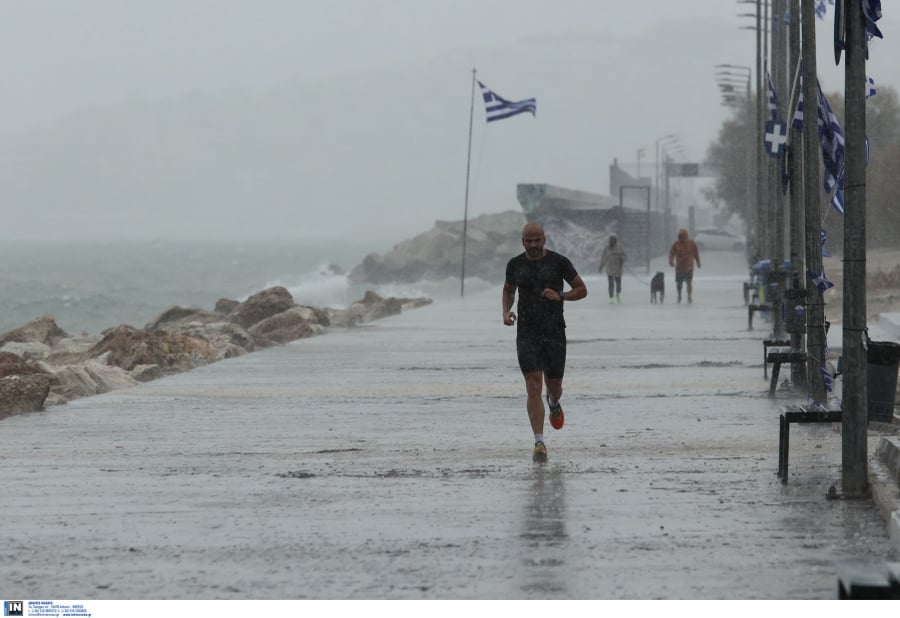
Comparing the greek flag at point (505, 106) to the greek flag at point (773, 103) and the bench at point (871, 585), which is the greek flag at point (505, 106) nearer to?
the greek flag at point (773, 103)

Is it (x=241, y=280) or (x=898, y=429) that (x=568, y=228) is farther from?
(x=241, y=280)

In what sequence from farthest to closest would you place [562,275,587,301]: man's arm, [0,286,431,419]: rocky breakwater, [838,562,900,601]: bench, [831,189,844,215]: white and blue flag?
[0,286,431,419]: rocky breakwater
[831,189,844,215]: white and blue flag
[562,275,587,301]: man's arm
[838,562,900,601]: bench

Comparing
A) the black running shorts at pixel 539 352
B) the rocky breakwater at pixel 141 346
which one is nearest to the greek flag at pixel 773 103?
the rocky breakwater at pixel 141 346

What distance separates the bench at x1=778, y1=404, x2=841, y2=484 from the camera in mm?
11172

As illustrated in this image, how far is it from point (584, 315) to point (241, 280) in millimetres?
121719

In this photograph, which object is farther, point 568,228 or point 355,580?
point 568,228

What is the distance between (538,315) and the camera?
12.3 metres

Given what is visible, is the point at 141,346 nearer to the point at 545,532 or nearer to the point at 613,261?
the point at 545,532

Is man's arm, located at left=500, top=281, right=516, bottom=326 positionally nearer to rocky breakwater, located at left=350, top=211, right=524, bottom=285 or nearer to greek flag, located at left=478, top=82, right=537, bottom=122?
greek flag, located at left=478, top=82, right=537, bottom=122

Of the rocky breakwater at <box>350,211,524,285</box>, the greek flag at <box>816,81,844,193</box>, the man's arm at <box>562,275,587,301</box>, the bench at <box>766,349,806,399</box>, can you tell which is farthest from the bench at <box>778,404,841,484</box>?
the rocky breakwater at <box>350,211,524,285</box>

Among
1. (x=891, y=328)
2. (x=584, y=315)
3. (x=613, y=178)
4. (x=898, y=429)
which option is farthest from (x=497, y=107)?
(x=613, y=178)

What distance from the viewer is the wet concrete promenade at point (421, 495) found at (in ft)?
26.6

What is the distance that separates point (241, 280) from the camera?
154250 millimetres
